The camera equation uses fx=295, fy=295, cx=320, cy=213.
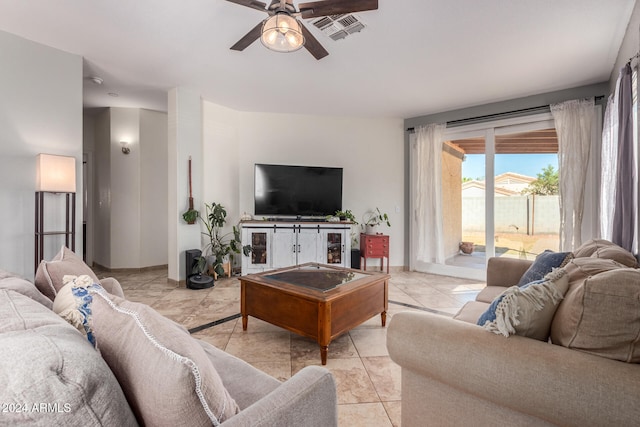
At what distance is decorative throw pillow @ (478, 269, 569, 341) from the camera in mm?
1045

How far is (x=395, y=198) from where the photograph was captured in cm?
522

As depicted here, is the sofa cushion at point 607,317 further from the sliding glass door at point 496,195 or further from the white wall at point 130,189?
the white wall at point 130,189

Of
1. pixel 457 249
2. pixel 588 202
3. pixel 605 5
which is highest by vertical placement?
pixel 605 5

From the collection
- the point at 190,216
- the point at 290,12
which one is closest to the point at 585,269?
the point at 290,12

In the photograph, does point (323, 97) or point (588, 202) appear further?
point (323, 97)

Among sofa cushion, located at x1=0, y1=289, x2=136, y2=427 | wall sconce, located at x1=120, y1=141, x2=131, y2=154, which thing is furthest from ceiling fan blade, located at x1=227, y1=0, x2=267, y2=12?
wall sconce, located at x1=120, y1=141, x2=131, y2=154

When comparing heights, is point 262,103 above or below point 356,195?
above

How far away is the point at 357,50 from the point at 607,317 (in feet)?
9.42

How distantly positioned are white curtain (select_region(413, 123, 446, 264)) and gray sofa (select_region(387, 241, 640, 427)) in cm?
356

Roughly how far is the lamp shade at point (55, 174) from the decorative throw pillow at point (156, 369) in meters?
2.80

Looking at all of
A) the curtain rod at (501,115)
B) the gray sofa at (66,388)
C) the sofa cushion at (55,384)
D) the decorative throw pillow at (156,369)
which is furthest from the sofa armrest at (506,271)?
the sofa cushion at (55,384)

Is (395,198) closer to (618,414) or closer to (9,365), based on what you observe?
(618,414)

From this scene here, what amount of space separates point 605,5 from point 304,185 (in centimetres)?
373

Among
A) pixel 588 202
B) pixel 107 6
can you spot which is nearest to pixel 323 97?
pixel 107 6
